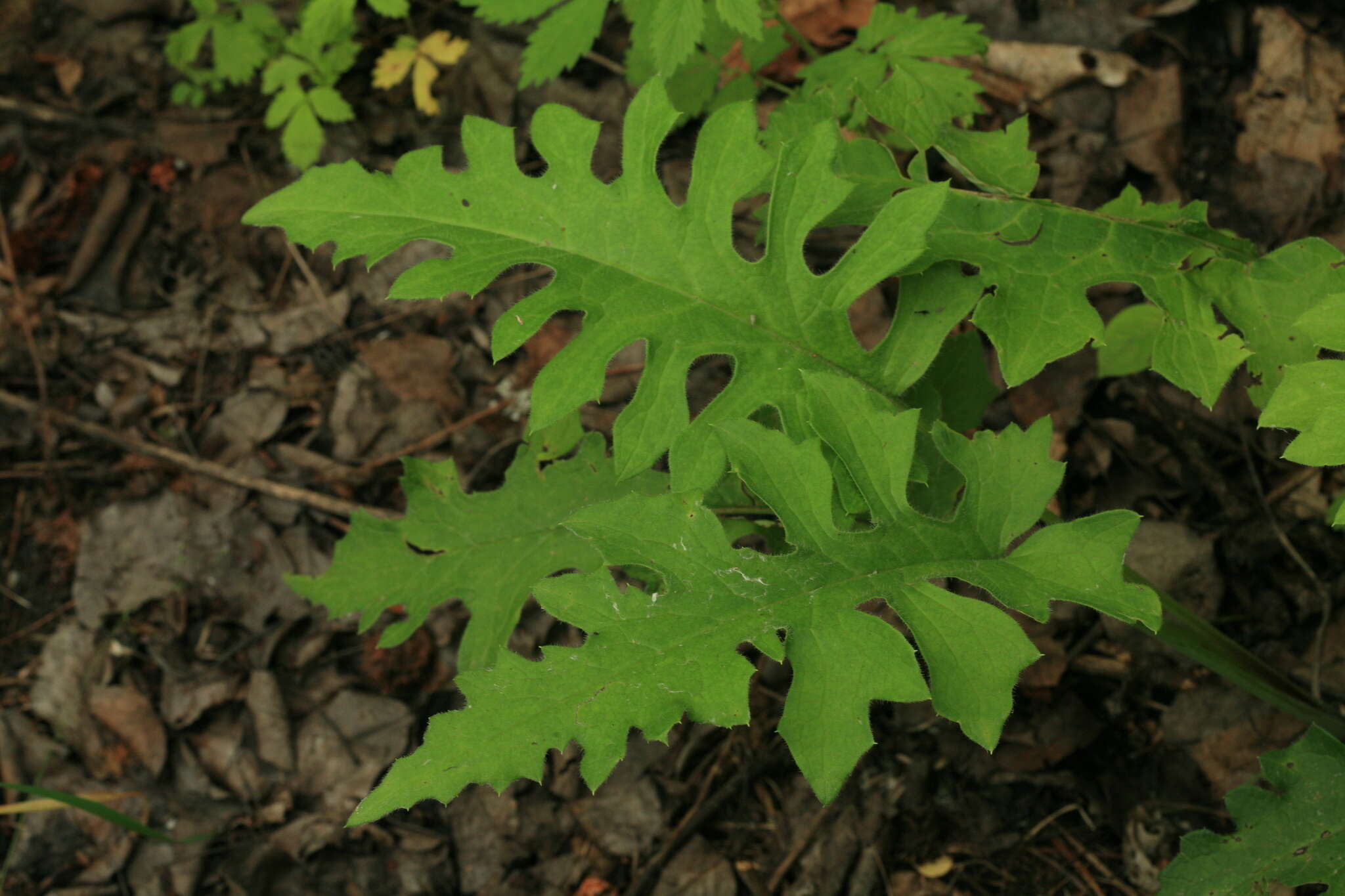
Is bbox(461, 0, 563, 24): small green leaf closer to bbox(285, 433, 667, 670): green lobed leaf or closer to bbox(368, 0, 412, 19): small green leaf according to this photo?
bbox(368, 0, 412, 19): small green leaf

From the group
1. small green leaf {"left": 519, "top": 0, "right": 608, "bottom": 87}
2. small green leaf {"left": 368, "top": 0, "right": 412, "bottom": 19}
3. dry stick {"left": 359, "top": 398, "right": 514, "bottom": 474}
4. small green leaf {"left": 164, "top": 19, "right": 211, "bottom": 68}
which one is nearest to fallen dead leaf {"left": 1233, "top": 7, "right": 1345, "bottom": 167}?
small green leaf {"left": 519, "top": 0, "right": 608, "bottom": 87}

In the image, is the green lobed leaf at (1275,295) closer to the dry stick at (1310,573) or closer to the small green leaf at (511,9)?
the dry stick at (1310,573)

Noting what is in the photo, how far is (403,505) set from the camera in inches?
131

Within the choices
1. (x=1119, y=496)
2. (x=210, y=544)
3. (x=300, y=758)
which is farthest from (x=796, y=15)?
(x=300, y=758)

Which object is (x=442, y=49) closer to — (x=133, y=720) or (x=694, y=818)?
(x=133, y=720)

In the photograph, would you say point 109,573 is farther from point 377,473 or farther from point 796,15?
point 796,15

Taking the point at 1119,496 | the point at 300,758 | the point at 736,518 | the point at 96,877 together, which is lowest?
the point at 96,877

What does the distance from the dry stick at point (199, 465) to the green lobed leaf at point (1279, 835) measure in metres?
2.38

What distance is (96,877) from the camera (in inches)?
123

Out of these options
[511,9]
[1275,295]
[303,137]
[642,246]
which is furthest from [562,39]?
[1275,295]

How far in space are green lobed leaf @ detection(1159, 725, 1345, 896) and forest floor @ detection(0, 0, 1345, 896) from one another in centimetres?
58

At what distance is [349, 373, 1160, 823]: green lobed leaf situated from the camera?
5.28 ft

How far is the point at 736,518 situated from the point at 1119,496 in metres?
1.29

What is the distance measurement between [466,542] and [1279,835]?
5.81 feet
